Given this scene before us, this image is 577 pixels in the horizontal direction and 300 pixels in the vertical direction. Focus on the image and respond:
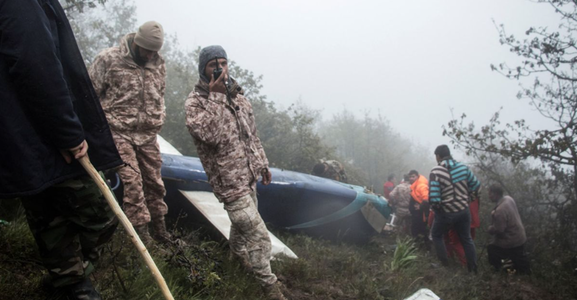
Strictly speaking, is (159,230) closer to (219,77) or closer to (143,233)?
(143,233)

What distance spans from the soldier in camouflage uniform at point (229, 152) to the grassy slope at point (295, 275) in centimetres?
33

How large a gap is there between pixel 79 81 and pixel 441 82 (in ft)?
566

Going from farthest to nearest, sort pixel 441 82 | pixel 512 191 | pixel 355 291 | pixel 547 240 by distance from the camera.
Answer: pixel 441 82, pixel 512 191, pixel 547 240, pixel 355 291

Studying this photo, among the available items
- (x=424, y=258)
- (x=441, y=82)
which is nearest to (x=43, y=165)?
(x=424, y=258)

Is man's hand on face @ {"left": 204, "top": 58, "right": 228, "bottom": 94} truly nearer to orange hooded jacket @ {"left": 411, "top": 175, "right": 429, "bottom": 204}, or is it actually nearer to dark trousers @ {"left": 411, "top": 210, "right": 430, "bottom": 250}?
orange hooded jacket @ {"left": 411, "top": 175, "right": 429, "bottom": 204}

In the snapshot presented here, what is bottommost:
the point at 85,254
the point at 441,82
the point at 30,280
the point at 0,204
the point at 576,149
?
the point at 0,204

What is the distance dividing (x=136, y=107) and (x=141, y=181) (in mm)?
681

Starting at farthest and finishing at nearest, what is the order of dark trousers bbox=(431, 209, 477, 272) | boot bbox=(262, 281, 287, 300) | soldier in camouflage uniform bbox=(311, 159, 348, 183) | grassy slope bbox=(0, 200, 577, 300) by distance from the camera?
1. soldier in camouflage uniform bbox=(311, 159, 348, 183)
2. dark trousers bbox=(431, 209, 477, 272)
3. boot bbox=(262, 281, 287, 300)
4. grassy slope bbox=(0, 200, 577, 300)

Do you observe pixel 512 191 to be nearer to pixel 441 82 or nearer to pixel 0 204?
pixel 0 204

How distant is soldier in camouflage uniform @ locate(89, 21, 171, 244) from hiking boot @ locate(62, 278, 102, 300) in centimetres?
128

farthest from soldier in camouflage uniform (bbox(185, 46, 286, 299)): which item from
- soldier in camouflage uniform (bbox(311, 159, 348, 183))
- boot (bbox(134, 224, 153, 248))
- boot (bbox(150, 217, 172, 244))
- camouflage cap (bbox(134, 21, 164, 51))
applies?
soldier in camouflage uniform (bbox(311, 159, 348, 183))

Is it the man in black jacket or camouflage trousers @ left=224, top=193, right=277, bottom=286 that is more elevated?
the man in black jacket

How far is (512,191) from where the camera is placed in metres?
9.31

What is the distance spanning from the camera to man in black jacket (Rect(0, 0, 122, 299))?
1512 mm
